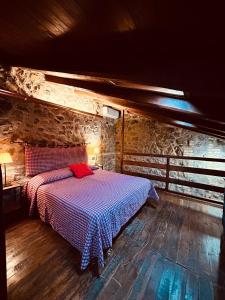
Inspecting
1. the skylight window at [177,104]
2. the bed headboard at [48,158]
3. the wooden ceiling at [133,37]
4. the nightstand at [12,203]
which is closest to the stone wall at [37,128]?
the bed headboard at [48,158]

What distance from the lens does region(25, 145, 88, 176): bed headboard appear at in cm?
291

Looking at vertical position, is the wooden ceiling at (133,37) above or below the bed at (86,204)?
above

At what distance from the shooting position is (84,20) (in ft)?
2.63

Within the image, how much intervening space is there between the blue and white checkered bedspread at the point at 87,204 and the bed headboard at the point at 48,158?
0.87 feet

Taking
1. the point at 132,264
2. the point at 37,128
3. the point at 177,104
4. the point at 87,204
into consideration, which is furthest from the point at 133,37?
the point at 37,128

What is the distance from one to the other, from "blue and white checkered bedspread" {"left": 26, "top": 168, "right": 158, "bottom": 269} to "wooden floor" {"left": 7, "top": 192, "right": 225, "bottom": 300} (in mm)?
200

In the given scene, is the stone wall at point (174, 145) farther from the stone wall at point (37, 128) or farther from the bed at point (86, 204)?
the bed at point (86, 204)

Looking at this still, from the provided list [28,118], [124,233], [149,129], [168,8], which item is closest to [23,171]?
[28,118]

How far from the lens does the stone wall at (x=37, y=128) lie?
2677 millimetres

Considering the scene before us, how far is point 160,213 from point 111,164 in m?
2.74

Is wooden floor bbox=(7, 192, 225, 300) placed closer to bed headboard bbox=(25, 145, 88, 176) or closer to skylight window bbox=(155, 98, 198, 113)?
bed headboard bbox=(25, 145, 88, 176)

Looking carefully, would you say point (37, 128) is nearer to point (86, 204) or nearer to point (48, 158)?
point (48, 158)

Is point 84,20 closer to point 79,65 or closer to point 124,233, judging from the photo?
point 79,65

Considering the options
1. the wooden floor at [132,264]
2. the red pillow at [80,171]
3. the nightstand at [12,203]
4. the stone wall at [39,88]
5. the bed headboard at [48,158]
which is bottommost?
the wooden floor at [132,264]
